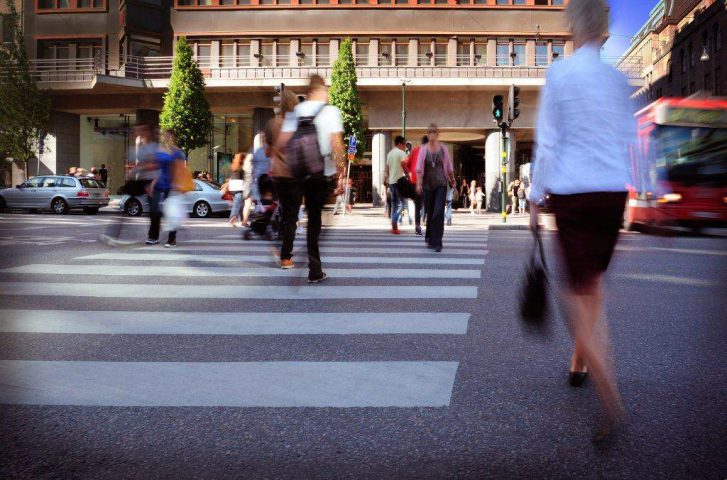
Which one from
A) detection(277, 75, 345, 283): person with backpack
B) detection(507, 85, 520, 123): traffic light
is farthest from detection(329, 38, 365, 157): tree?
detection(277, 75, 345, 283): person with backpack

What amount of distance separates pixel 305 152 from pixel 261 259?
3.09 meters

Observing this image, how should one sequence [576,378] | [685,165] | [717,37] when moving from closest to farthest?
[576,378], [685,165], [717,37]

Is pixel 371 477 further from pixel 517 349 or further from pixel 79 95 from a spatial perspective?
pixel 79 95

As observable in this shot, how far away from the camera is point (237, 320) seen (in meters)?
5.70

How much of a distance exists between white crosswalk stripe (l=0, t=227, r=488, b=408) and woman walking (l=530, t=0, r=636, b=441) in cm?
84

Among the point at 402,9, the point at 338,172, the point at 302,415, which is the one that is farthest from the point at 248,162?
the point at 402,9

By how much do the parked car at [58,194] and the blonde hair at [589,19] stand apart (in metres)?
26.5

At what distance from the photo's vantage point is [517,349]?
185 inches

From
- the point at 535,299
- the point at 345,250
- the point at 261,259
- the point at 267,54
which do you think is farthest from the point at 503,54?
the point at 535,299

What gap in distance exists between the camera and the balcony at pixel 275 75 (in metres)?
36.4

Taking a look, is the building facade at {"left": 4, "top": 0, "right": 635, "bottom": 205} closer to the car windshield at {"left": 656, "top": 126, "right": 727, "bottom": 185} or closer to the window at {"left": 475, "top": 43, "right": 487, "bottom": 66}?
the window at {"left": 475, "top": 43, "right": 487, "bottom": 66}

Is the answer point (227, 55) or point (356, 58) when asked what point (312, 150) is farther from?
point (227, 55)

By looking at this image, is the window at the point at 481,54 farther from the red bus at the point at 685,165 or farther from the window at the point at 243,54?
the red bus at the point at 685,165

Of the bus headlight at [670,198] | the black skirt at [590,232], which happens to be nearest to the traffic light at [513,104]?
the bus headlight at [670,198]
